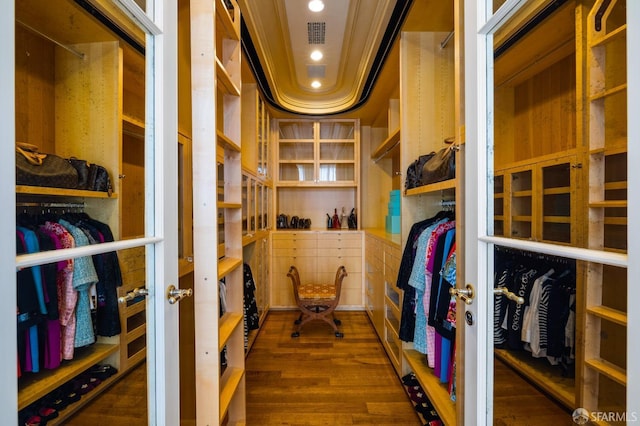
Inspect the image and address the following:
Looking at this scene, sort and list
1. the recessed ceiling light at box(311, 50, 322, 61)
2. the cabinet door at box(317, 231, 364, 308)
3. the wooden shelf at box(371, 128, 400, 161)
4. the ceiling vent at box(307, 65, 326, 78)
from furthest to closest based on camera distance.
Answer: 1. the cabinet door at box(317, 231, 364, 308)
2. the ceiling vent at box(307, 65, 326, 78)
3. the recessed ceiling light at box(311, 50, 322, 61)
4. the wooden shelf at box(371, 128, 400, 161)

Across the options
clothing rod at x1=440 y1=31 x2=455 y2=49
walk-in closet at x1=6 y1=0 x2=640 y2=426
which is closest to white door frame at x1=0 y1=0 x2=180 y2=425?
walk-in closet at x1=6 y1=0 x2=640 y2=426

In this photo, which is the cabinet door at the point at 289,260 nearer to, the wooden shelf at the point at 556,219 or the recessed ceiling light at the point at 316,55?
the recessed ceiling light at the point at 316,55

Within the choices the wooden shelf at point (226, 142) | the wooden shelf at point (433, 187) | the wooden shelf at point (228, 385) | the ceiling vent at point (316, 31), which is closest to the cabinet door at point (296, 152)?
the ceiling vent at point (316, 31)

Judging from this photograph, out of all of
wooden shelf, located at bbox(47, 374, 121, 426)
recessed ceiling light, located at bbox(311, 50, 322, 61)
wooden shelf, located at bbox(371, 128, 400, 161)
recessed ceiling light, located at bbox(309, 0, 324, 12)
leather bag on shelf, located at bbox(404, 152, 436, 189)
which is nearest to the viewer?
wooden shelf, located at bbox(47, 374, 121, 426)

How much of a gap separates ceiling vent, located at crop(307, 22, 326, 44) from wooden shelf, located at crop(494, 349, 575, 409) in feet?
9.03

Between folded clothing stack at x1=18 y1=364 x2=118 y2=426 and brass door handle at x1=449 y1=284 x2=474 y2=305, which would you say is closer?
folded clothing stack at x1=18 y1=364 x2=118 y2=426

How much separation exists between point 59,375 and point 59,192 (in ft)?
1.48

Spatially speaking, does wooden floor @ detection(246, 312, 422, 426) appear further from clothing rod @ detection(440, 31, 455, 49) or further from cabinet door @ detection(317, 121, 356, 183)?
clothing rod @ detection(440, 31, 455, 49)

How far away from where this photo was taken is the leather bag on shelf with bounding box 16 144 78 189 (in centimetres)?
57

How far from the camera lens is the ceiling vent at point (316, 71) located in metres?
3.35

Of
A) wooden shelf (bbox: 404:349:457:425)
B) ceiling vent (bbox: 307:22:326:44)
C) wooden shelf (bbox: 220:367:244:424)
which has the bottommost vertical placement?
wooden shelf (bbox: 404:349:457:425)

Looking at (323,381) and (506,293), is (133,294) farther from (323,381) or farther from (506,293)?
(323,381)

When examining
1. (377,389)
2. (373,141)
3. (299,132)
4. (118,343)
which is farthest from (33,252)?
(373,141)

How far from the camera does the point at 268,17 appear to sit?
95.5 inches
